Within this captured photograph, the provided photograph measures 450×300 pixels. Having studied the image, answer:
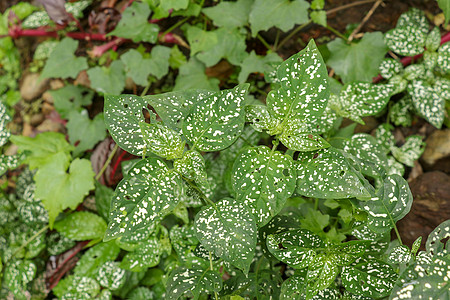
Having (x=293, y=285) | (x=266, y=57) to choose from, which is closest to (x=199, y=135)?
(x=293, y=285)

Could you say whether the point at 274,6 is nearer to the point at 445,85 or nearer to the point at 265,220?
the point at 445,85

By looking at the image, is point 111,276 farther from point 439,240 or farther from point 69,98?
point 439,240

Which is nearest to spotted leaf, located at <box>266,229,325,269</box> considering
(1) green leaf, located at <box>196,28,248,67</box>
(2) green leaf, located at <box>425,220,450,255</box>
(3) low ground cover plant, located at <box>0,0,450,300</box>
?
(3) low ground cover plant, located at <box>0,0,450,300</box>

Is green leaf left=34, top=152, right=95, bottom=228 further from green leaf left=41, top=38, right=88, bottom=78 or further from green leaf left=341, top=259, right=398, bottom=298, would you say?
green leaf left=341, top=259, right=398, bottom=298

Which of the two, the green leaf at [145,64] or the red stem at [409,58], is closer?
the red stem at [409,58]

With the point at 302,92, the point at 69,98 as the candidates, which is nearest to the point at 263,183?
the point at 302,92

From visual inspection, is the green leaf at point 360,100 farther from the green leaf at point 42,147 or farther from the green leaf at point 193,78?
the green leaf at point 42,147

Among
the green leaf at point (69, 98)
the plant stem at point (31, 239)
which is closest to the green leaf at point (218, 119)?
the plant stem at point (31, 239)

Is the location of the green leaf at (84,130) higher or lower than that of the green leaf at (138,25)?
lower
